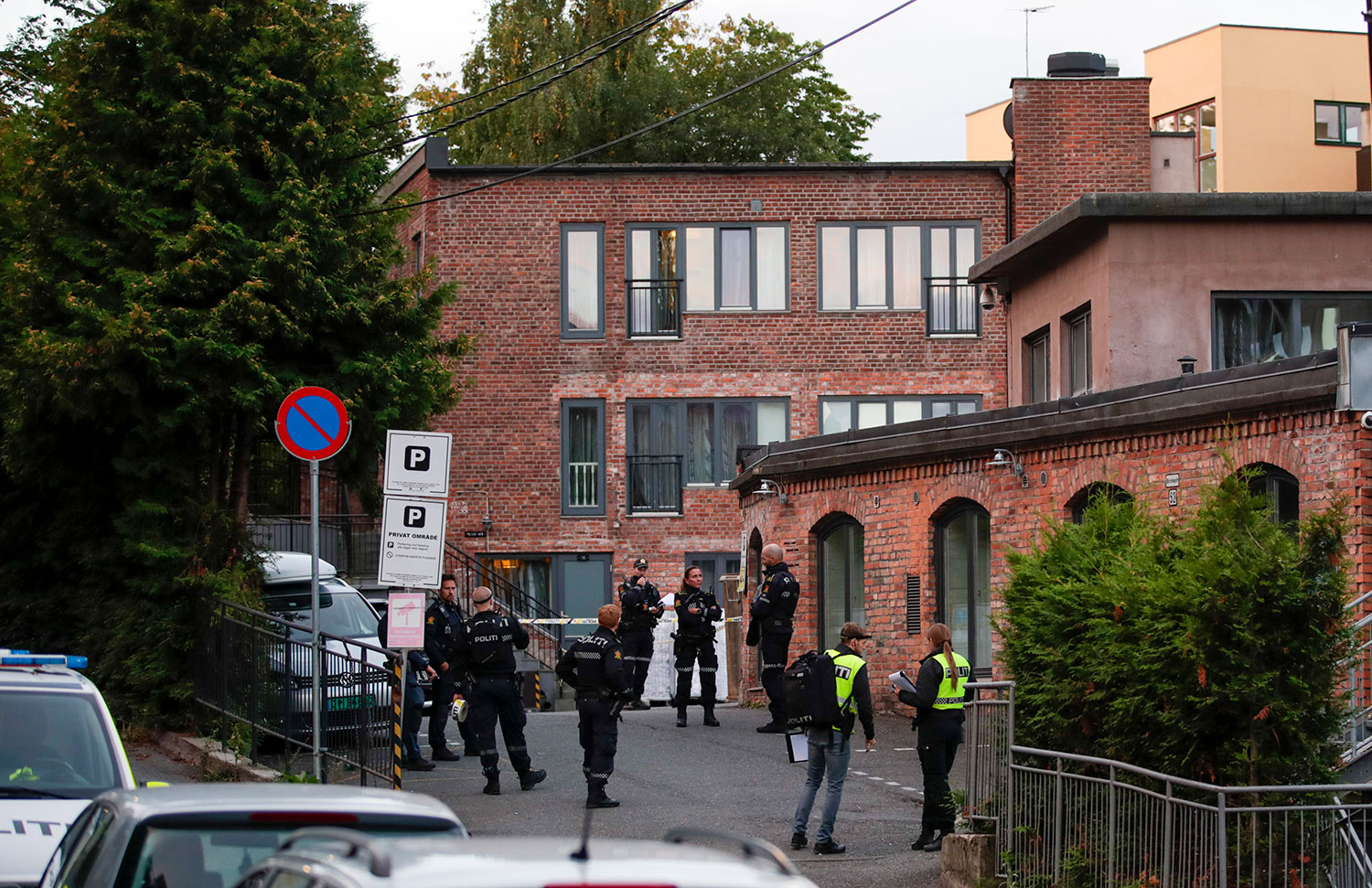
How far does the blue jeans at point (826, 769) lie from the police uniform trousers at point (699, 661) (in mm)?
7627

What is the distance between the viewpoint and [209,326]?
17.3 metres

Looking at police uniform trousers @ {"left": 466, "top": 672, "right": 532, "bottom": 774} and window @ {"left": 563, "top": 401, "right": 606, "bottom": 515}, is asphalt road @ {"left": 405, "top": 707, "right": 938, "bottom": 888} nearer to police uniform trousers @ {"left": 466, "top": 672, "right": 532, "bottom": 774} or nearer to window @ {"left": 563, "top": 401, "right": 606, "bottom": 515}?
police uniform trousers @ {"left": 466, "top": 672, "right": 532, "bottom": 774}

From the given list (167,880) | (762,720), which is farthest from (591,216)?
(167,880)

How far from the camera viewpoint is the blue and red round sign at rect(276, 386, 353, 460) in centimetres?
1361

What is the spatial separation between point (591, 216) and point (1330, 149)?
91.4 feet

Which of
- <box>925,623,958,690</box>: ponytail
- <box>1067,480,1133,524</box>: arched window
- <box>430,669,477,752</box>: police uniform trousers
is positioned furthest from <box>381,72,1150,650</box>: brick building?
<box>925,623,958,690</box>: ponytail

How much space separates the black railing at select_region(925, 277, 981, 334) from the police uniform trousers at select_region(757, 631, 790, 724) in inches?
666

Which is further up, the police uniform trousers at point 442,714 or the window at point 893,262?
the window at point 893,262

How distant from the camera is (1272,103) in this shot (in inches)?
2004

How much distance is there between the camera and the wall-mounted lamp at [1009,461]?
18.1 metres

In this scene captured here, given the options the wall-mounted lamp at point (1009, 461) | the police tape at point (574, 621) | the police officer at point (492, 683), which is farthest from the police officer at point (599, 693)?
the police tape at point (574, 621)

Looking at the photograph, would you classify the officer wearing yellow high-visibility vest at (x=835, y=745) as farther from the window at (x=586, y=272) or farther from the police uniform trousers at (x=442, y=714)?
the window at (x=586, y=272)

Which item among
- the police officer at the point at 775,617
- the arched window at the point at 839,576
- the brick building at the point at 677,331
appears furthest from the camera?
the brick building at the point at 677,331

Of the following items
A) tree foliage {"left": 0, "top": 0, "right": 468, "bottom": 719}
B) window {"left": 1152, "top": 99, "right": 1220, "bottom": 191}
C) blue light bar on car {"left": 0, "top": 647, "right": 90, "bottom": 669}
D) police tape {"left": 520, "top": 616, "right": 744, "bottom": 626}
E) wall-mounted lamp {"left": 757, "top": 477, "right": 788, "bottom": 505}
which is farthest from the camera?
window {"left": 1152, "top": 99, "right": 1220, "bottom": 191}
